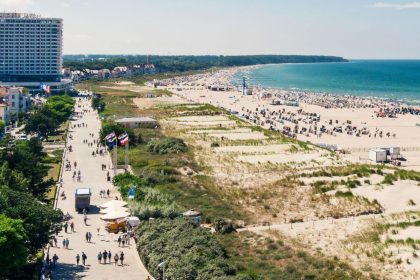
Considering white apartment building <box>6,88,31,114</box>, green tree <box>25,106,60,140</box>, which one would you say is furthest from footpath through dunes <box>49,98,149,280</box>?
white apartment building <box>6,88,31,114</box>

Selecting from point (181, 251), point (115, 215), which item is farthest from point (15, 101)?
point (181, 251)

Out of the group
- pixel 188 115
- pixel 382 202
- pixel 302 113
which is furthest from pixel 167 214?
pixel 302 113

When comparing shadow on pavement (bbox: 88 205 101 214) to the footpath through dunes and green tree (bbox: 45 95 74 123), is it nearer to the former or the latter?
the footpath through dunes

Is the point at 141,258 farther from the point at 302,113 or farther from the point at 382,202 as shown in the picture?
the point at 302,113

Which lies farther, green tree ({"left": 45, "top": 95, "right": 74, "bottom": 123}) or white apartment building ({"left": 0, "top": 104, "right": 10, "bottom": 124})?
green tree ({"left": 45, "top": 95, "right": 74, "bottom": 123})

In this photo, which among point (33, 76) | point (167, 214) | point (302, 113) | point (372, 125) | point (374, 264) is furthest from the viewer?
point (33, 76)

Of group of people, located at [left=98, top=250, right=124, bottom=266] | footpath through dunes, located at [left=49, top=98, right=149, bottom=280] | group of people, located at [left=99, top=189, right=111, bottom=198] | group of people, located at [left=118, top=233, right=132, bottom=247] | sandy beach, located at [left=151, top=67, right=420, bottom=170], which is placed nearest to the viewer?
footpath through dunes, located at [left=49, top=98, right=149, bottom=280]

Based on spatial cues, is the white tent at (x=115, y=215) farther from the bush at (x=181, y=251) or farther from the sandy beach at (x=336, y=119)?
the sandy beach at (x=336, y=119)

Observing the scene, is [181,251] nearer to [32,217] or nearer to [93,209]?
[32,217]
